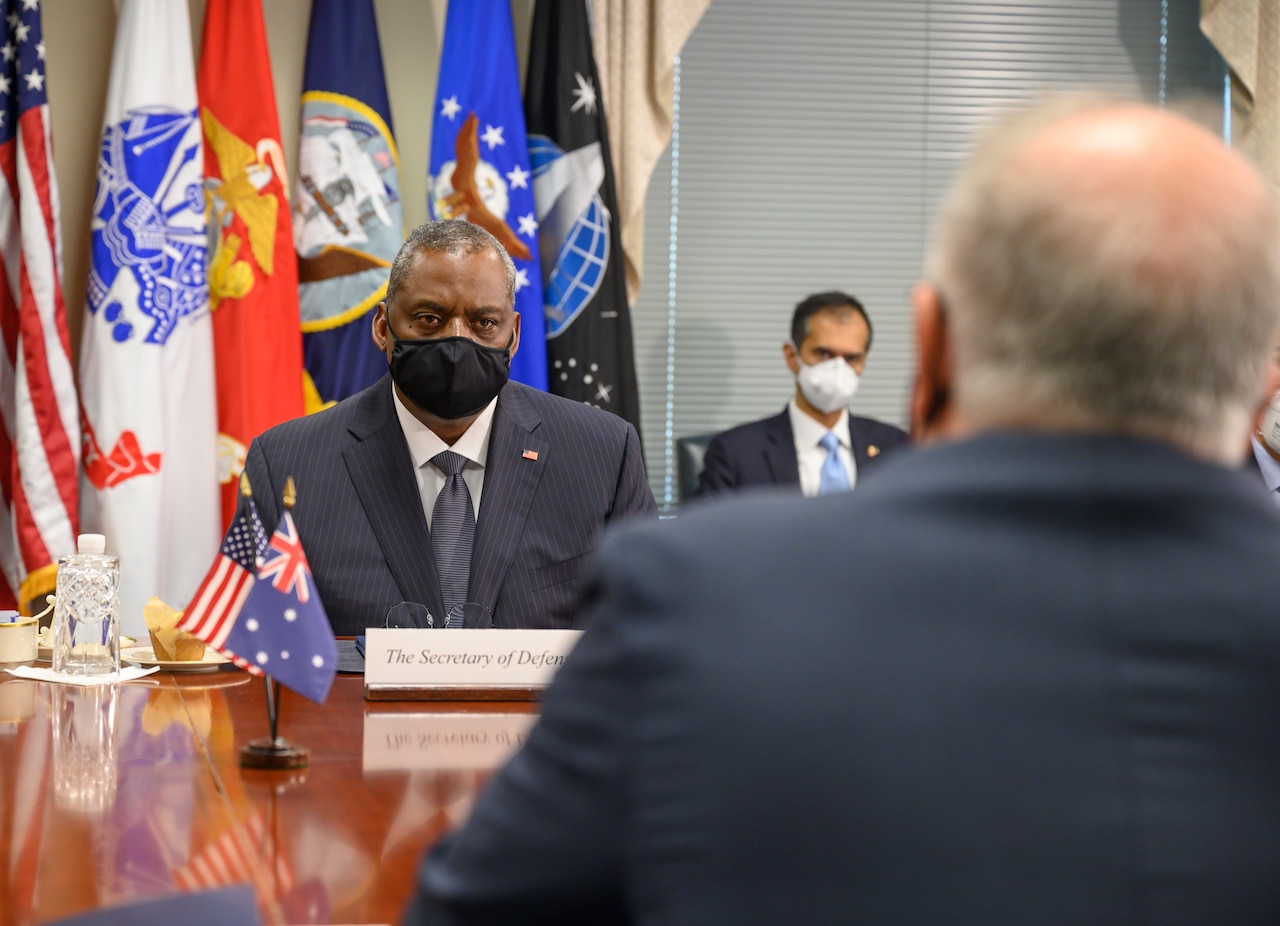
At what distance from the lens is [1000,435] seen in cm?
68

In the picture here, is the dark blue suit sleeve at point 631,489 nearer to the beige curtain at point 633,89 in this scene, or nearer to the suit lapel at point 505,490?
the suit lapel at point 505,490

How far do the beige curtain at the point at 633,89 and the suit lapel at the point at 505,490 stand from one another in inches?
77.8

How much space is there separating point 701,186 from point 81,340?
2.24 meters

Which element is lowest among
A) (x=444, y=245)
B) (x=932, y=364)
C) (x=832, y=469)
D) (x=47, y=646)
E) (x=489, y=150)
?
(x=47, y=646)

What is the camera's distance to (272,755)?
139 centimetres

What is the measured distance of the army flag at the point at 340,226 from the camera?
4.20 meters

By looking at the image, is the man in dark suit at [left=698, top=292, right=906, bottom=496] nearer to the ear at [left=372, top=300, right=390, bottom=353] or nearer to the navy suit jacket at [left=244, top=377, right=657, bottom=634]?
the navy suit jacket at [left=244, top=377, right=657, bottom=634]

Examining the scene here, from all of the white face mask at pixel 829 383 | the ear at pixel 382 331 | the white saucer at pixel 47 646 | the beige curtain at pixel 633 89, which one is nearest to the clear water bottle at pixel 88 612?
the white saucer at pixel 47 646

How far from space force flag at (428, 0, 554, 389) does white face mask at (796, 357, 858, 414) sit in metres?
0.91

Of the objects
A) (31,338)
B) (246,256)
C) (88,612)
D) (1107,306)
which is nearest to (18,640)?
(88,612)

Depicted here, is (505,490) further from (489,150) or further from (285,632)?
(489,150)

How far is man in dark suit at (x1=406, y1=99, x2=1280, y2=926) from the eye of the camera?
628 mm

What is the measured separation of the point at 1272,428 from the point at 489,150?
98.4 inches

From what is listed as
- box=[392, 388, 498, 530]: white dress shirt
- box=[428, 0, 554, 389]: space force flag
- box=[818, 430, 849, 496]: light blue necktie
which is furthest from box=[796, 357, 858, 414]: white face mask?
box=[392, 388, 498, 530]: white dress shirt
